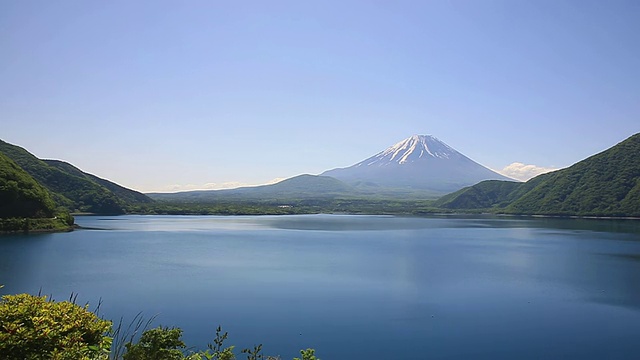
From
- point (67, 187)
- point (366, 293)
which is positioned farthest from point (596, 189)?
point (67, 187)

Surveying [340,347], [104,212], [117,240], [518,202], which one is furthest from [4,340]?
[518,202]

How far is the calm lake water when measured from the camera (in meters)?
11.0

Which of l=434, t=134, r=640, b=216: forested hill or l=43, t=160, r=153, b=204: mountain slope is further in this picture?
l=43, t=160, r=153, b=204: mountain slope

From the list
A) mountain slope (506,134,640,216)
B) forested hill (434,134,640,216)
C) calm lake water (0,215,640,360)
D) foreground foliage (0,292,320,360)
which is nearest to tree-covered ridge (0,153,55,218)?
calm lake water (0,215,640,360)

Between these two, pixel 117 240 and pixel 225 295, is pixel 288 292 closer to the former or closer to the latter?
pixel 225 295

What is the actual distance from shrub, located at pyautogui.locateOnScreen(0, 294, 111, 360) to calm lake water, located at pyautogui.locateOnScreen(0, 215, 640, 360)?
6782 mm

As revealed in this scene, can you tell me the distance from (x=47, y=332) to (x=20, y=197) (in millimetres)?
41492

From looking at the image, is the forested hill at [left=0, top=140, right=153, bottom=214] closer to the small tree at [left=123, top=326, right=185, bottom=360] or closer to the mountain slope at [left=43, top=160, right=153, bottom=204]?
the mountain slope at [left=43, top=160, right=153, bottom=204]

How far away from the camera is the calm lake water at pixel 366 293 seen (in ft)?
36.0

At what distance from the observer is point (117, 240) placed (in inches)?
1325

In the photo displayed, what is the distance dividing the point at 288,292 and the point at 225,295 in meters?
2.20

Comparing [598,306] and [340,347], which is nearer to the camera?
[340,347]

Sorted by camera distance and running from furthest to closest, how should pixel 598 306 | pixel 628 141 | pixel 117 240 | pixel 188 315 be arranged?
1. pixel 628 141
2. pixel 117 240
3. pixel 598 306
4. pixel 188 315

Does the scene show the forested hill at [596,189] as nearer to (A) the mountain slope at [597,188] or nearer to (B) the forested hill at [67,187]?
(A) the mountain slope at [597,188]
